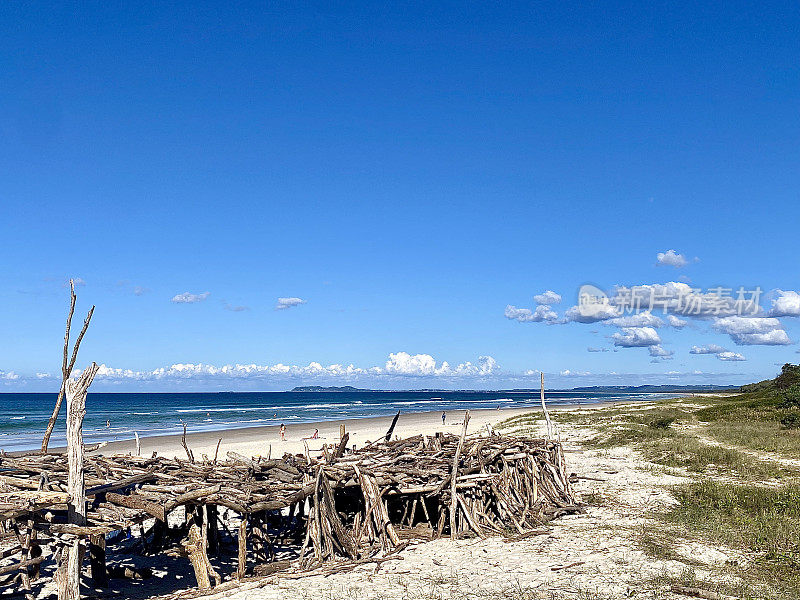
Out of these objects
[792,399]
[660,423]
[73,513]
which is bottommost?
[660,423]

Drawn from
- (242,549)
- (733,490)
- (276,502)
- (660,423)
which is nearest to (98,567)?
(242,549)

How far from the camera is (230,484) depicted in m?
10.7

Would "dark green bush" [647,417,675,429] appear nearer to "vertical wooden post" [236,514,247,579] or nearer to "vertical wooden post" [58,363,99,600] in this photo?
"vertical wooden post" [236,514,247,579]

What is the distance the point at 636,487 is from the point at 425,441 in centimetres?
668

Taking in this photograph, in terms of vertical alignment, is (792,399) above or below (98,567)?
above

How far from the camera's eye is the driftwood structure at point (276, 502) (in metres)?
9.34

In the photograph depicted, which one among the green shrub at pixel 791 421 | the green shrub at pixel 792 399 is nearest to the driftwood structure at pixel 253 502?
the green shrub at pixel 791 421

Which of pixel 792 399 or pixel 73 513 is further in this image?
pixel 792 399

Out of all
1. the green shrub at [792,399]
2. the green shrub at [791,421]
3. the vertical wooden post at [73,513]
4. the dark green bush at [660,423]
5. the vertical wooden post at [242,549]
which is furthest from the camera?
the green shrub at [792,399]

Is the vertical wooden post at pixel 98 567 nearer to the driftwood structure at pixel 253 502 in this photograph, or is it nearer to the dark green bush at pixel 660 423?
the driftwood structure at pixel 253 502

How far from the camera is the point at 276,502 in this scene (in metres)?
10.4

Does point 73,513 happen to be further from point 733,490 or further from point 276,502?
point 733,490

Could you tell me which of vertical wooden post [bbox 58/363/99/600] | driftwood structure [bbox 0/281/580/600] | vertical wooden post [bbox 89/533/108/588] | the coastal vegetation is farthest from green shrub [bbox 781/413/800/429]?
vertical wooden post [bbox 58/363/99/600]

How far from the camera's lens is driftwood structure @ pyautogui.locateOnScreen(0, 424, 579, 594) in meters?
9.34
